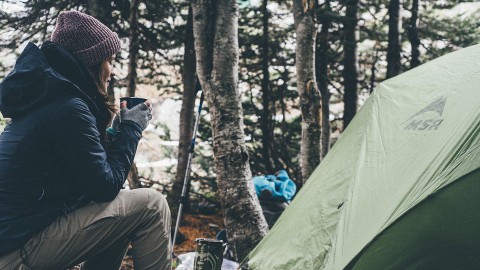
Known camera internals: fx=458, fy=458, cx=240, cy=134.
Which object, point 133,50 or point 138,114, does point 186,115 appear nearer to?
point 133,50

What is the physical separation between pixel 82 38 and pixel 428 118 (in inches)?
93.4

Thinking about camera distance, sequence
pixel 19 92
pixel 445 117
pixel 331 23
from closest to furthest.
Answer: pixel 19 92 < pixel 445 117 < pixel 331 23

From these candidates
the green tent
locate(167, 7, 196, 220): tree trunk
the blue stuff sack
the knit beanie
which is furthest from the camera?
locate(167, 7, 196, 220): tree trunk

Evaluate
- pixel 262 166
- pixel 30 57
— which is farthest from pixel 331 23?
pixel 30 57

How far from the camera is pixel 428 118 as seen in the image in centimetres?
322

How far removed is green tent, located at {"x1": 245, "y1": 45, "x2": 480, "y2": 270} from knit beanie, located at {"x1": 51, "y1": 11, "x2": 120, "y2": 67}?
1.94 meters

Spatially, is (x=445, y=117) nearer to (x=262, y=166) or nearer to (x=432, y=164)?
(x=432, y=164)

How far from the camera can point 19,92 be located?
2512mm

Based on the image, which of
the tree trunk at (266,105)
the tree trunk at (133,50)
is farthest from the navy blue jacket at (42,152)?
the tree trunk at (266,105)

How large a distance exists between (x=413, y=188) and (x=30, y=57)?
2.36 metres

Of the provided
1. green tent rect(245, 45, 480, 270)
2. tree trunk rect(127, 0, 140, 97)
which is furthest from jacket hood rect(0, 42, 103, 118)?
tree trunk rect(127, 0, 140, 97)

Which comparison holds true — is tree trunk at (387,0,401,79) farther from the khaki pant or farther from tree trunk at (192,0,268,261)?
the khaki pant

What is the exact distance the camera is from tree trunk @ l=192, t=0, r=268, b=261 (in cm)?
459

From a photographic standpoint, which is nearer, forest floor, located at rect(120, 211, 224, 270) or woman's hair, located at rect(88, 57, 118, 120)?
woman's hair, located at rect(88, 57, 118, 120)
